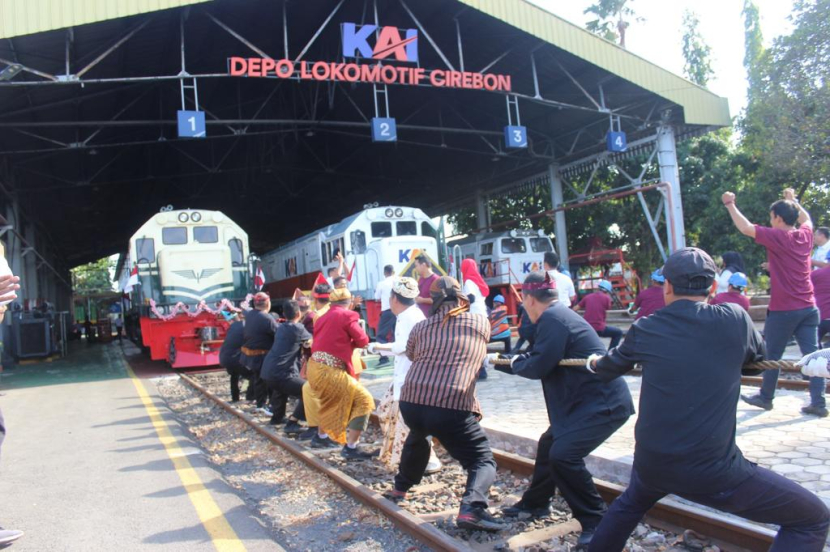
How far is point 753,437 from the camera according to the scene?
5434 mm

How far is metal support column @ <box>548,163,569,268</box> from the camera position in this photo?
22578 millimetres

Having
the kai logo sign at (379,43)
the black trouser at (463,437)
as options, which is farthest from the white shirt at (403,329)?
the kai logo sign at (379,43)

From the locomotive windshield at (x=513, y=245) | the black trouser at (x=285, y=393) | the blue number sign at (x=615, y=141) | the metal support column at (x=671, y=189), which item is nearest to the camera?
the black trouser at (x=285, y=393)

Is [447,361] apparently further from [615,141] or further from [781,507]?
[615,141]

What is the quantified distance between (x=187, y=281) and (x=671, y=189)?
13442 millimetres

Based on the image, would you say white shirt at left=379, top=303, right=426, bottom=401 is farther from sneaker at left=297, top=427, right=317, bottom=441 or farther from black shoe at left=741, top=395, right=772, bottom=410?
black shoe at left=741, top=395, right=772, bottom=410

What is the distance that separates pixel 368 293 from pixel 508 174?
12.4 metres

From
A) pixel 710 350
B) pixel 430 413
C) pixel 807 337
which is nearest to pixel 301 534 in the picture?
pixel 430 413

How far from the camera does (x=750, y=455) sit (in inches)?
194

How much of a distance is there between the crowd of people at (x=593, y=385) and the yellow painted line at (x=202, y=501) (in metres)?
1.27

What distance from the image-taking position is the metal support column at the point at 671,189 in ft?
58.3

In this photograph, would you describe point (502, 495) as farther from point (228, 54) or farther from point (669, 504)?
point (228, 54)

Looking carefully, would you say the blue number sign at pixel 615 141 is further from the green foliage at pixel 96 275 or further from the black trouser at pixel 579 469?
the green foliage at pixel 96 275

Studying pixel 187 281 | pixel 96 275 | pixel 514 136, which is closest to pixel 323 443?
pixel 187 281
